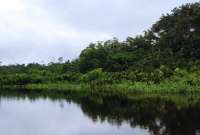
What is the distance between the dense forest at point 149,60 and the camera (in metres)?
36.8

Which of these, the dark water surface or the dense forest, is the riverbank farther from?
the dark water surface

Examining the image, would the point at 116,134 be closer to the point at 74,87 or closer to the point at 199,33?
the point at 199,33

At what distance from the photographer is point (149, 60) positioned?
41969 millimetres

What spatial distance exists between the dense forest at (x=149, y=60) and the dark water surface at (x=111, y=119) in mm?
8804

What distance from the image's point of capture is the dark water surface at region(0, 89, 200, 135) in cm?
1638

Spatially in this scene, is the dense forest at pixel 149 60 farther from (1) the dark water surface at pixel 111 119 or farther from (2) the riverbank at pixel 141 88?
(1) the dark water surface at pixel 111 119

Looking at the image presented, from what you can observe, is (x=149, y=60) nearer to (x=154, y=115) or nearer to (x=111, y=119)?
(x=154, y=115)

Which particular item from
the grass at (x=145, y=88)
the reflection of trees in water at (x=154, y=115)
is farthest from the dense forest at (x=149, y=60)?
the reflection of trees in water at (x=154, y=115)

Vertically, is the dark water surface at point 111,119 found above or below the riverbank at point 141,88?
below

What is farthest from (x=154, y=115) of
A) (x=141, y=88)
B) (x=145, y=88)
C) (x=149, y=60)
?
(x=149, y=60)

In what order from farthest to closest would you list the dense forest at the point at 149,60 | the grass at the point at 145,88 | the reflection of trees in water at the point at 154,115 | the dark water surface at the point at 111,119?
the dense forest at the point at 149,60, the grass at the point at 145,88, the reflection of trees in water at the point at 154,115, the dark water surface at the point at 111,119

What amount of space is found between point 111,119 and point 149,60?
22.9 meters

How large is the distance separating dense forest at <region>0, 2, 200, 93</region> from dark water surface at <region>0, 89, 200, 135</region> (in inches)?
347

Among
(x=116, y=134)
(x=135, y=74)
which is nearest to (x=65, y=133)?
(x=116, y=134)
